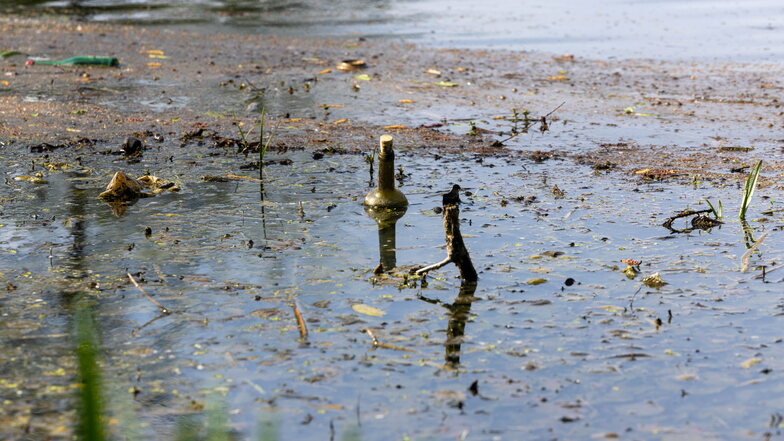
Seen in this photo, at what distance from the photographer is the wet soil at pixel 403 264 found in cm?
353

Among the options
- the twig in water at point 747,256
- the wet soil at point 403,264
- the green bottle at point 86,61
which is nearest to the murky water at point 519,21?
the wet soil at point 403,264

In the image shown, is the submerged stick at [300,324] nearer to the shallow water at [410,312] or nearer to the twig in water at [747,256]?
the shallow water at [410,312]

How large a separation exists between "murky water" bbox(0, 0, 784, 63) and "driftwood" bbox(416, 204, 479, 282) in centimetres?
872

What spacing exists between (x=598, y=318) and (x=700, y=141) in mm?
4206

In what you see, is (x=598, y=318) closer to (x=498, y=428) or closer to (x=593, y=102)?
(x=498, y=428)

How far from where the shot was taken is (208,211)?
19.6 ft

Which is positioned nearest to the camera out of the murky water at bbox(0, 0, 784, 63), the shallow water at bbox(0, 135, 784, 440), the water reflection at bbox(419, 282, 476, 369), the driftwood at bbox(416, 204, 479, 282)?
the shallow water at bbox(0, 135, 784, 440)

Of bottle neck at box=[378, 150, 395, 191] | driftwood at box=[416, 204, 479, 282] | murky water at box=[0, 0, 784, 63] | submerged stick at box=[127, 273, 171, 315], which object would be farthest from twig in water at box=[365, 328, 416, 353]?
murky water at box=[0, 0, 784, 63]

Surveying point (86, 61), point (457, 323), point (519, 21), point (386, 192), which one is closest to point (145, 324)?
point (457, 323)

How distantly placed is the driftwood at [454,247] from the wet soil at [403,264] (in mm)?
118

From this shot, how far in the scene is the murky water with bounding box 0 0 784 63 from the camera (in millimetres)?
13547

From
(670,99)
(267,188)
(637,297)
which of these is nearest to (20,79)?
(267,188)

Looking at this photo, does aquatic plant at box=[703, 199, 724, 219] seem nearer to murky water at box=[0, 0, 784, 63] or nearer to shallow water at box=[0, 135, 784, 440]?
shallow water at box=[0, 135, 784, 440]

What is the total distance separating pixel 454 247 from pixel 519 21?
12.9 meters
